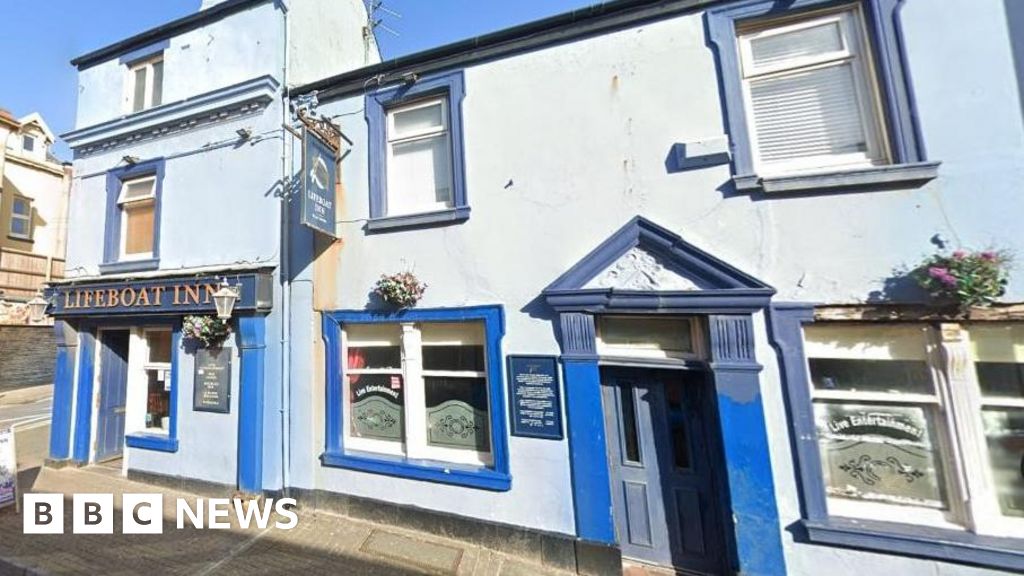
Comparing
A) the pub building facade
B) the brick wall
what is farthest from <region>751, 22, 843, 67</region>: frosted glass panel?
the brick wall

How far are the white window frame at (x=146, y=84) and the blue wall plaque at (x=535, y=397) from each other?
8.23 metres

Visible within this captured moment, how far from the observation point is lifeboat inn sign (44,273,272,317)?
5883 millimetres

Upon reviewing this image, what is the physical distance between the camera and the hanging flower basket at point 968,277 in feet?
10.8

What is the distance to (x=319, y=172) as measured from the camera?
545 centimetres

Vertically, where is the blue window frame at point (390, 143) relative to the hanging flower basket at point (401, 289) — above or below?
above

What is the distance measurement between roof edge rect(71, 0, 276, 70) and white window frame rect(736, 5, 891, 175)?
710cm

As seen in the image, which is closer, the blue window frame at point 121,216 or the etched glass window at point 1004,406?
the etched glass window at point 1004,406

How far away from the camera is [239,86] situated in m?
6.34

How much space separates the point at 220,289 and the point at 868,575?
815 centimetres

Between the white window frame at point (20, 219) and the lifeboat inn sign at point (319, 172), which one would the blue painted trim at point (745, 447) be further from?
the white window frame at point (20, 219)

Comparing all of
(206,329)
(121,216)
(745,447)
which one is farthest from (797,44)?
(121,216)

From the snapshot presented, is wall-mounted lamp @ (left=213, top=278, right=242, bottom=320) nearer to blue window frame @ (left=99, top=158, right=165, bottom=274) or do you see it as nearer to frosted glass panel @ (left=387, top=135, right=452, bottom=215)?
blue window frame @ (left=99, top=158, right=165, bottom=274)

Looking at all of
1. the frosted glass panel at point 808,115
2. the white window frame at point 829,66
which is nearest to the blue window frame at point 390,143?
the white window frame at point 829,66

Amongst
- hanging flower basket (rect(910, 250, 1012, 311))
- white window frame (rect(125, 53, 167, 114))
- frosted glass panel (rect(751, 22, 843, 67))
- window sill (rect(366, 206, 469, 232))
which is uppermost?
white window frame (rect(125, 53, 167, 114))
